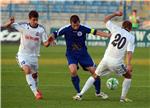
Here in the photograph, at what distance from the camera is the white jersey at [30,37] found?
631 inches

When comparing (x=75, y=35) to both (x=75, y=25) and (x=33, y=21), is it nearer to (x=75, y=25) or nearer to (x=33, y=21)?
(x=75, y=25)

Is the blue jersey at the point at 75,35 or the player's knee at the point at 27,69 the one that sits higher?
the blue jersey at the point at 75,35

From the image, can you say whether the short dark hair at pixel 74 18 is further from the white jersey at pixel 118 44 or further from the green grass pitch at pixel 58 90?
the green grass pitch at pixel 58 90

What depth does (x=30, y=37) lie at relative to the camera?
16.1 meters

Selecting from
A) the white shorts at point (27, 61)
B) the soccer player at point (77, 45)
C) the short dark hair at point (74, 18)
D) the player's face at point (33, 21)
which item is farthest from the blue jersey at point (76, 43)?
the white shorts at point (27, 61)

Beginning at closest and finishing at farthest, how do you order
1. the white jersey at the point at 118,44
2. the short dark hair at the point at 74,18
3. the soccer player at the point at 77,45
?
1. the white jersey at the point at 118,44
2. the short dark hair at the point at 74,18
3. the soccer player at the point at 77,45

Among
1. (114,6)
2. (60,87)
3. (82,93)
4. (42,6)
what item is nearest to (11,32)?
(42,6)

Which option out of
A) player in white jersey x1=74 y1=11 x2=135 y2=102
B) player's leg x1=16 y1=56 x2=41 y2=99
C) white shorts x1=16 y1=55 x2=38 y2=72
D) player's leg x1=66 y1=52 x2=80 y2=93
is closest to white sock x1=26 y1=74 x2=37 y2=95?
player's leg x1=16 y1=56 x2=41 y2=99

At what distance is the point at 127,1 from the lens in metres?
49.8

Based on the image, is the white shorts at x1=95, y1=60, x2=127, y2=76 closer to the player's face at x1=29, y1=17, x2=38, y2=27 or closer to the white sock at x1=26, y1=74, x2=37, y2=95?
the white sock at x1=26, y1=74, x2=37, y2=95

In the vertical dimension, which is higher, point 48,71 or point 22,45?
point 22,45

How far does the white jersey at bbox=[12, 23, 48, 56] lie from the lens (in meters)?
16.0

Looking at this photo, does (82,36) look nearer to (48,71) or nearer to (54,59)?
(48,71)

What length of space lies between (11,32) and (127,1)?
10643 millimetres
